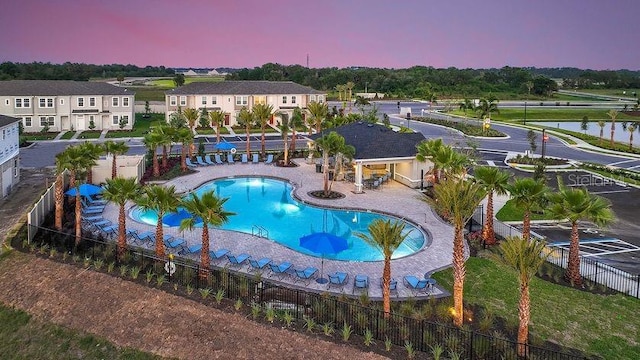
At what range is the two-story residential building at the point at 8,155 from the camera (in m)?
33.7

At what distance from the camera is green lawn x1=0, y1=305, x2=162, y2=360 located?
675 inches

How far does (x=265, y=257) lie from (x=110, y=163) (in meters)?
20.6

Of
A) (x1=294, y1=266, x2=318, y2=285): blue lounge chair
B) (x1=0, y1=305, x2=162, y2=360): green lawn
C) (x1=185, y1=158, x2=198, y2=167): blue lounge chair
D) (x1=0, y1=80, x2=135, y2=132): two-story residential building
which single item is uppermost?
(x1=0, y1=80, x2=135, y2=132): two-story residential building

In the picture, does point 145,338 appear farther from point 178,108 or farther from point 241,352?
point 178,108

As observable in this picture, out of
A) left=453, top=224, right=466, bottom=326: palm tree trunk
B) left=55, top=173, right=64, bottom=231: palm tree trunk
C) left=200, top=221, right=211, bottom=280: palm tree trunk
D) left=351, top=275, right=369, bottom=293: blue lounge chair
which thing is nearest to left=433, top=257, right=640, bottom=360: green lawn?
left=453, top=224, right=466, bottom=326: palm tree trunk

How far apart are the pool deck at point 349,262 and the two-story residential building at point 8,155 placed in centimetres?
776

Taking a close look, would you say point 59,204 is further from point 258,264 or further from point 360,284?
point 360,284

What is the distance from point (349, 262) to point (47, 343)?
12.9 m

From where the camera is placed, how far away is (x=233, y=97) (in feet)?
245

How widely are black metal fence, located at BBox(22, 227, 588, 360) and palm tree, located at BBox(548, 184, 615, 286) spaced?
663cm

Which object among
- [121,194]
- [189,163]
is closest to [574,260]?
[121,194]

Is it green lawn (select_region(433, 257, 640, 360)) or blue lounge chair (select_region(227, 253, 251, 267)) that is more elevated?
blue lounge chair (select_region(227, 253, 251, 267))

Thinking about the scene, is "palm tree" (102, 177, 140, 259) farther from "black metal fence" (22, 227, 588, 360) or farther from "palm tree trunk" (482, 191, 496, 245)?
"palm tree trunk" (482, 191, 496, 245)

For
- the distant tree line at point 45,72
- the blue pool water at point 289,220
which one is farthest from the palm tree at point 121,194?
the distant tree line at point 45,72
